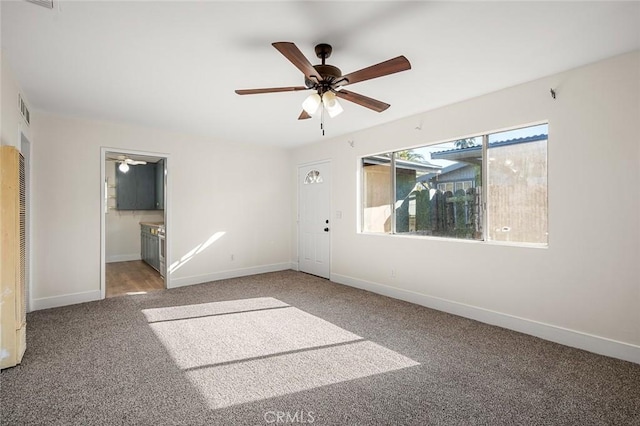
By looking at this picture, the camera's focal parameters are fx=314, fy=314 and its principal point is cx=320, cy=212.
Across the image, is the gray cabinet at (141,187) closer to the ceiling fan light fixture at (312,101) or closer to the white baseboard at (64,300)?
the white baseboard at (64,300)

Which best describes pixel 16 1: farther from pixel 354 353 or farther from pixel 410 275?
pixel 410 275

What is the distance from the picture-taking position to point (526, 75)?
9.59 feet

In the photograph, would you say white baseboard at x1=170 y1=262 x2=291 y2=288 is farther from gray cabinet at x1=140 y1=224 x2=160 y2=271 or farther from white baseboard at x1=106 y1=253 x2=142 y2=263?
white baseboard at x1=106 y1=253 x2=142 y2=263

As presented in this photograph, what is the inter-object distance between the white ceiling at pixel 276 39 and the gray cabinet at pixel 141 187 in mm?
3964

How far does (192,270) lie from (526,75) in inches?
202

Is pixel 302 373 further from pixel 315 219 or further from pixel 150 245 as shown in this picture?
pixel 150 245

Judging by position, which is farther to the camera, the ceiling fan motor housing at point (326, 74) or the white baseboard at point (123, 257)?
the white baseboard at point (123, 257)

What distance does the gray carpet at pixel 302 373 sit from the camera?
6.28 ft

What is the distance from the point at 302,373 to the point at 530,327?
2309 mm

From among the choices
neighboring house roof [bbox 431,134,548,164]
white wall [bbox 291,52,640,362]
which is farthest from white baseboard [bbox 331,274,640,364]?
neighboring house roof [bbox 431,134,548,164]

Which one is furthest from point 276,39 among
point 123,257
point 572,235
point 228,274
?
point 123,257

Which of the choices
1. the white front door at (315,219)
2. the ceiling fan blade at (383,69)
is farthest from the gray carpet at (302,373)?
the ceiling fan blade at (383,69)

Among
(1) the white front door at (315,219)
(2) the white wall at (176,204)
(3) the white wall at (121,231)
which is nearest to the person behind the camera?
(2) the white wall at (176,204)

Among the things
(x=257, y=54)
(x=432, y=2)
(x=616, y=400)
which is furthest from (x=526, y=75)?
(x=616, y=400)
